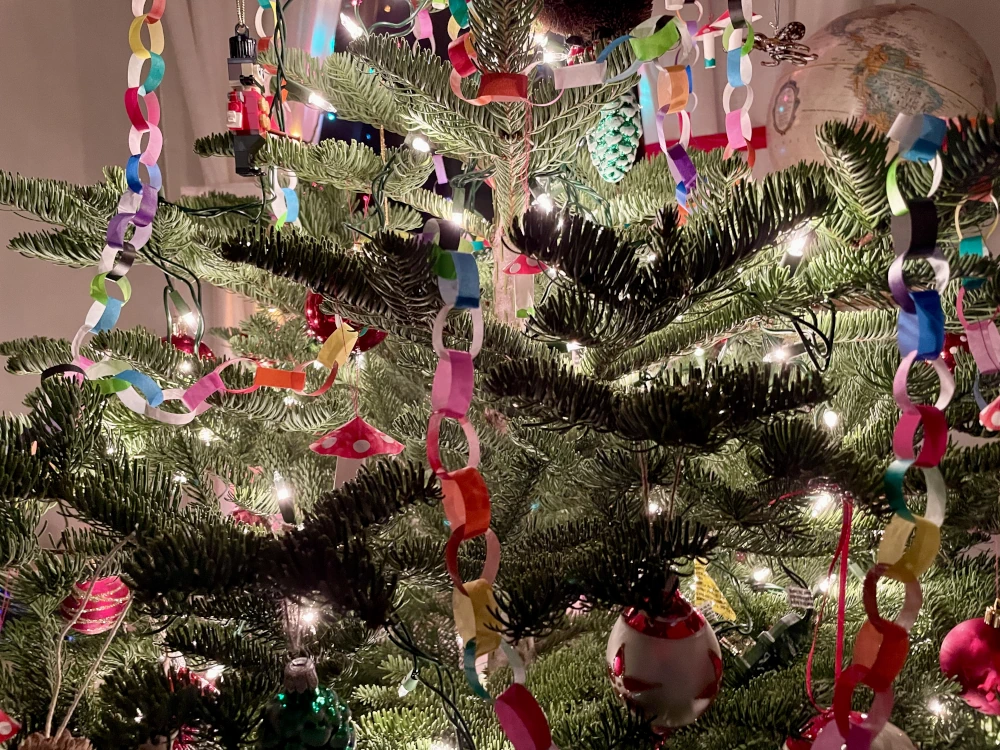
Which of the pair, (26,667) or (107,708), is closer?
(107,708)

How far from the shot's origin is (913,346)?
34cm

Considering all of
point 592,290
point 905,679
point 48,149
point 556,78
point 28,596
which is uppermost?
point 48,149

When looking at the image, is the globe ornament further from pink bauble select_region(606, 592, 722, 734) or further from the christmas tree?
pink bauble select_region(606, 592, 722, 734)

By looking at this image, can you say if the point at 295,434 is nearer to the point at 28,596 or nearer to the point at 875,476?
the point at 28,596

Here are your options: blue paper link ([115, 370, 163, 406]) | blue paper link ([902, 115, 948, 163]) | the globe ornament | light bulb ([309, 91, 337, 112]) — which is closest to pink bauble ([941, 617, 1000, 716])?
blue paper link ([902, 115, 948, 163])

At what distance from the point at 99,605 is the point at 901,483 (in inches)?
28.1

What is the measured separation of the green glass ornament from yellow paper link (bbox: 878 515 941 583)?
→ 31 cm

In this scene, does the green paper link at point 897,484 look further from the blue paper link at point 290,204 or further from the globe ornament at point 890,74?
the globe ornament at point 890,74

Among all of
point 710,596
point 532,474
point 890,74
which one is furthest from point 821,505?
point 890,74

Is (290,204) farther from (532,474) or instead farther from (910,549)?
(910,549)

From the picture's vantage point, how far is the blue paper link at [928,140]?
339mm

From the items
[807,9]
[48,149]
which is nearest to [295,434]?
[48,149]

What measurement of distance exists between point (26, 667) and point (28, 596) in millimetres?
54

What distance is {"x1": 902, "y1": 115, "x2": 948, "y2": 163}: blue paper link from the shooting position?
1.11 feet
